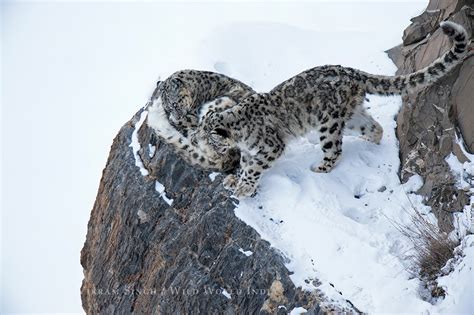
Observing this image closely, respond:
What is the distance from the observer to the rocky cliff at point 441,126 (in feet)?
31.1

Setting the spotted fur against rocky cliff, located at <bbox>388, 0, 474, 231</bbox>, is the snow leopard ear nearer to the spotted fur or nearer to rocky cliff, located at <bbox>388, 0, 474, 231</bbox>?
the spotted fur

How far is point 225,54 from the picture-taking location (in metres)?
17.3

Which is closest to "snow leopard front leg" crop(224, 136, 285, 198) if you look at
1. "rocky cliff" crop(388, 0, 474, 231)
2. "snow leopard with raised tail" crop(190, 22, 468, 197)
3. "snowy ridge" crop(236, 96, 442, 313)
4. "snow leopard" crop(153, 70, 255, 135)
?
"snow leopard with raised tail" crop(190, 22, 468, 197)

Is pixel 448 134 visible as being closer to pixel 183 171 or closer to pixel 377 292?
pixel 377 292

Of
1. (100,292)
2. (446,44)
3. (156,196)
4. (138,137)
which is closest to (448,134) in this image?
(446,44)

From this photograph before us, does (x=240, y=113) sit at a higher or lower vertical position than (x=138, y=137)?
higher

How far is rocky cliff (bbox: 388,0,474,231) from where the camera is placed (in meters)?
9.48

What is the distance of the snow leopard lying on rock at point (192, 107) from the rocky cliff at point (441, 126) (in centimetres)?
246

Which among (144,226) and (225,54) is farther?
(225,54)

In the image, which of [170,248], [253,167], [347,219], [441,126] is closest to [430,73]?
[441,126]

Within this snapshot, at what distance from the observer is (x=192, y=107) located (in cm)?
1233

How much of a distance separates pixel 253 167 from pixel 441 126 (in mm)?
2534

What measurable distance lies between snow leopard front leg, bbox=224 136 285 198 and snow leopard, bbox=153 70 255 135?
150 centimetres

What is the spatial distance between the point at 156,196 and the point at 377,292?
4.19 m
